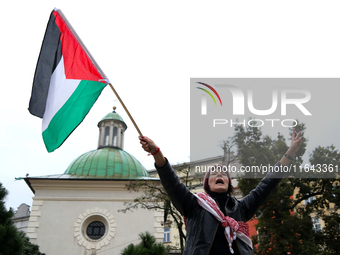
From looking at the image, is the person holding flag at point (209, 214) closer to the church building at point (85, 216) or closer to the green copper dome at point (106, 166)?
the church building at point (85, 216)

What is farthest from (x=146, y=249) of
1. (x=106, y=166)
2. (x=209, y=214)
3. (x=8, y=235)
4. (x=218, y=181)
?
(x=209, y=214)

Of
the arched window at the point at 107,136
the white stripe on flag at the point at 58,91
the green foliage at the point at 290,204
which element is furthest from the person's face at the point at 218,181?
the arched window at the point at 107,136

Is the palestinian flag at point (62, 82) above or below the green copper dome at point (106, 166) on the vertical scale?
below

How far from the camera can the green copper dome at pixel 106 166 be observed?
2366cm

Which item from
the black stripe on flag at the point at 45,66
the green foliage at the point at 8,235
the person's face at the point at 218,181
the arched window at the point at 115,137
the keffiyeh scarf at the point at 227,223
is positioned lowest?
the green foliage at the point at 8,235

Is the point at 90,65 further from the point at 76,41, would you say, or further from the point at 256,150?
the point at 256,150

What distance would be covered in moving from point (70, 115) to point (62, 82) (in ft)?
2.05

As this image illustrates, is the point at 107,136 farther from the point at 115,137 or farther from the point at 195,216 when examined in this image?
the point at 195,216

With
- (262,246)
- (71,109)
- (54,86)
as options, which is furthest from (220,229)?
(262,246)

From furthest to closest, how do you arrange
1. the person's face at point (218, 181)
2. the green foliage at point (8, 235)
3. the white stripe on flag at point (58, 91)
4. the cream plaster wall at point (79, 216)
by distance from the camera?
1. the cream plaster wall at point (79, 216)
2. the green foliage at point (8, 235)
3. the white stripe on flag at point (58, 91)
4. the person's face at point (218, 181)

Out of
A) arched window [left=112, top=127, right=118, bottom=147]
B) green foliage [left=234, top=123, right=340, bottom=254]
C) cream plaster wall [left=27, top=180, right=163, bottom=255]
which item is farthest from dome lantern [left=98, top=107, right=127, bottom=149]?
green foliage [left=234, top=123, right=340, bottom=254]

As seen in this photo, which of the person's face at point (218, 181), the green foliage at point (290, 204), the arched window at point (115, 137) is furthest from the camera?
the arched window at point (115, 137)

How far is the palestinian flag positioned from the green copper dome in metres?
18.3

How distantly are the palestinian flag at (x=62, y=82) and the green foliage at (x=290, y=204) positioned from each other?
984 cm
